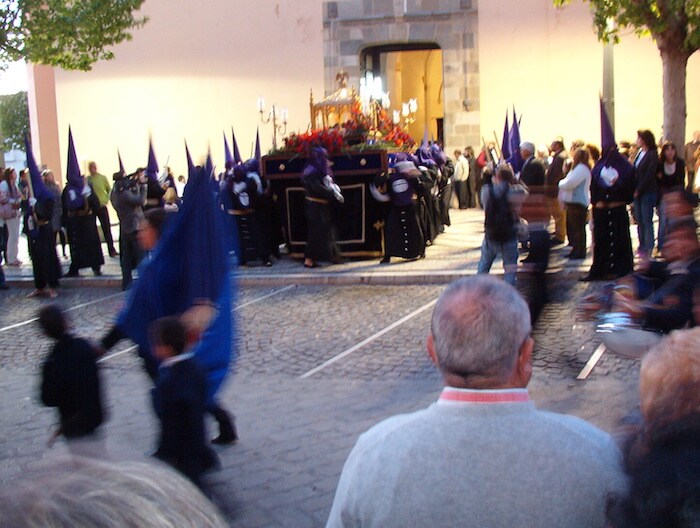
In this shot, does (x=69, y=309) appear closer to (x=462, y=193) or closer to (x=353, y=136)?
(x=353, y=136)

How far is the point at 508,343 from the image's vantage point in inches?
90.0

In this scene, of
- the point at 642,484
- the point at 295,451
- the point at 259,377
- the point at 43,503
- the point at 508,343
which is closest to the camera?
the point at 43,503

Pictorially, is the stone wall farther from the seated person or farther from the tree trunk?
the seated person

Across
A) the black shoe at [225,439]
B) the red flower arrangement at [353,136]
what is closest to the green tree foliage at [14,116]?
the red flower arrangement at [353,136]

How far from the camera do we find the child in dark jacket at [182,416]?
423 centimetres

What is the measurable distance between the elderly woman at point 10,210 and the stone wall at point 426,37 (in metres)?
11.9

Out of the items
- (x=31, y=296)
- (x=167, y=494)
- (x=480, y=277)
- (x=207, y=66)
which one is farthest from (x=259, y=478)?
(x=207, y=66)

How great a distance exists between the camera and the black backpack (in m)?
A: 8.90

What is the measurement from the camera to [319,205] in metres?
13.6

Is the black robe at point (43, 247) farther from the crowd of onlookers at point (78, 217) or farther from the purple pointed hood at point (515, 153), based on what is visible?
the purple pointed hood at point (515, 153)

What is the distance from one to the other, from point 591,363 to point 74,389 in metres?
4.32

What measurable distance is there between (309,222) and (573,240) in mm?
3749

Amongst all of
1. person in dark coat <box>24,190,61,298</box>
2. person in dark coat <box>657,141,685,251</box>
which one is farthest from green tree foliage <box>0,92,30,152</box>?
person in dark coat <box>657,141,685,251</box>

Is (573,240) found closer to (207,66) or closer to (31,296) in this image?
(31,296)
